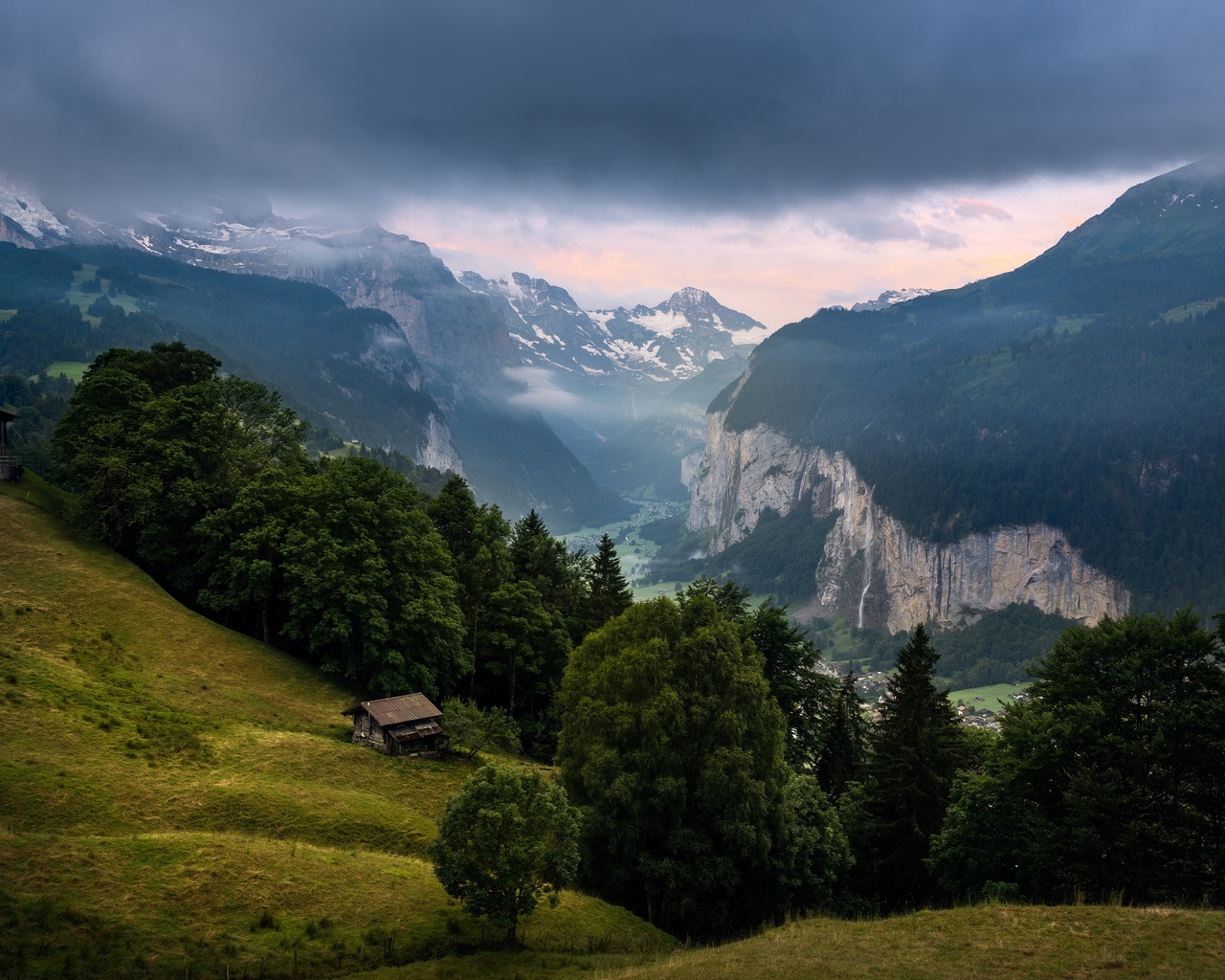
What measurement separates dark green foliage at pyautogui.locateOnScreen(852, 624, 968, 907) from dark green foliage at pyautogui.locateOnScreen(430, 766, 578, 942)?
77.8ft

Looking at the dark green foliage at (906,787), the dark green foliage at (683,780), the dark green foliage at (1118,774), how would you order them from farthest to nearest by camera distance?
the dark green foliage at (906,787) < the dark green foliage at (683,780) < the dark green foliage at (1118,774)

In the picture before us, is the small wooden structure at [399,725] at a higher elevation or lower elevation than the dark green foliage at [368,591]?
lower

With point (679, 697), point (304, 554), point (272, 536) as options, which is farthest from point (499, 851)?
point (272, 536)

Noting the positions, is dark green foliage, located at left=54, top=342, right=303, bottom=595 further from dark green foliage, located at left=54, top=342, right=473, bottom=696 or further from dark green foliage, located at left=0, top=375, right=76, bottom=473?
dark green foliage, located at left=0, top=375, right=76, bottom=473

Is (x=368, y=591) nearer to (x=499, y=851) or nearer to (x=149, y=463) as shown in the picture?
(x=149, y=463)

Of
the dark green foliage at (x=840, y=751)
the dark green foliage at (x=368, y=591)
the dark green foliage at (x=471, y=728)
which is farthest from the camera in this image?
the dark green foliage at (x=840, y=751)

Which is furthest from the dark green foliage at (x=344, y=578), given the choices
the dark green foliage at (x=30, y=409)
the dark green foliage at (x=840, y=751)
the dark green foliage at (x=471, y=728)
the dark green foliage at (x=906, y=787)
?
the dark green foliage at (x=30, y=409)

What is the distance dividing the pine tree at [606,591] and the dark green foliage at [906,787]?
2685cm

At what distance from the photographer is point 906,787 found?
1795 inches

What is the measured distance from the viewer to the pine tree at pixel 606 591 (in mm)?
71875

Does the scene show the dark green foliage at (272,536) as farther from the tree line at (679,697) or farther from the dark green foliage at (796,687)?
the dark green foliage at (796,687)

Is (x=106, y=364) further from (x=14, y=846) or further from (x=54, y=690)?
(x=14, y=846)

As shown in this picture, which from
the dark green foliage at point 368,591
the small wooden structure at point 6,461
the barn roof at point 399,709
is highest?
the small wooden structure at point 6,461

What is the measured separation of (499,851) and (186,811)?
43.6ft
